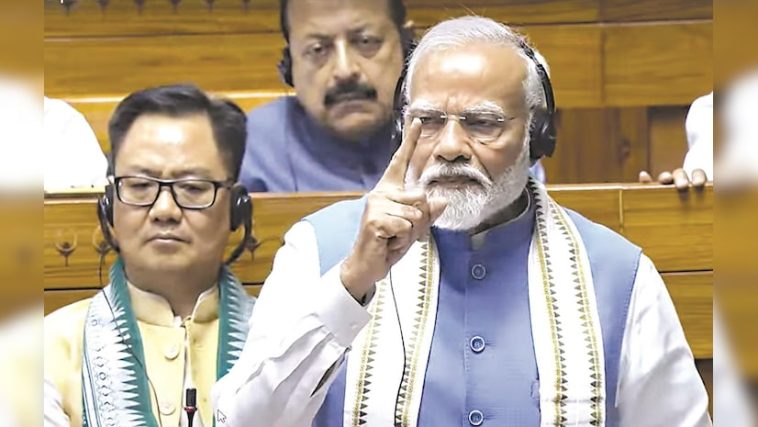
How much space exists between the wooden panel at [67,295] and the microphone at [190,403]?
14cm

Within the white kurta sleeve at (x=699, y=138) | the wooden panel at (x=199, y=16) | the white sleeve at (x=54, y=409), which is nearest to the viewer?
the white sleeve at (x=54, y=409)

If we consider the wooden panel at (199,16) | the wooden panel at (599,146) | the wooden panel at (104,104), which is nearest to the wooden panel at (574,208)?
the wooden panel at (104,104)

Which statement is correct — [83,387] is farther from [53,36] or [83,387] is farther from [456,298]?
[53,36]

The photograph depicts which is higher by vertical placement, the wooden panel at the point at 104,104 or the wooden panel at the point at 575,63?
the wooden panel at the point at 575,63

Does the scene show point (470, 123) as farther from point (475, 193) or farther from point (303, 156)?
point (303, 156)

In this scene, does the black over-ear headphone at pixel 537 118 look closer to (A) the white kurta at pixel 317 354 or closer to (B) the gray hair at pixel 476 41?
(B) the gray hair at pixel 476 41

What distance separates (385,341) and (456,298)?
0.08 m

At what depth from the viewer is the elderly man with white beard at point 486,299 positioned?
1.01 metres

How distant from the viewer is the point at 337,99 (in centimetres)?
142

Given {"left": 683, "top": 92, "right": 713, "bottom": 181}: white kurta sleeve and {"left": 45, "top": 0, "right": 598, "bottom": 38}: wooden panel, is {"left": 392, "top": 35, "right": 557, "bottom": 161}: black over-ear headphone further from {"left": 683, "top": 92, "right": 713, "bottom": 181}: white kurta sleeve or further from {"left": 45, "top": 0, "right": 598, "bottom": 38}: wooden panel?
{"left": 45, "top": 0, "right": 598, "bottom": 38}: wooden panel

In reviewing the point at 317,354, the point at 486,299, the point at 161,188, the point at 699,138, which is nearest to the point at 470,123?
the point at 486,299

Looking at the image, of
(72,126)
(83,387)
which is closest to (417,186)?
(83,387)

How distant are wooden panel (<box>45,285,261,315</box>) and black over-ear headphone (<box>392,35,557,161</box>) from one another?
10.6 inches

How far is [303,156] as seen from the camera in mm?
1439
